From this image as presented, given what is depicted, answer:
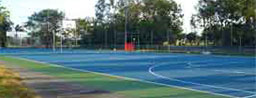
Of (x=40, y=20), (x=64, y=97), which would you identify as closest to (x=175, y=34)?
(x=40, y=20)

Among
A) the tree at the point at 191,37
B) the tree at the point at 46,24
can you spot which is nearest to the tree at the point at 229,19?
the tree at the point at 191,37

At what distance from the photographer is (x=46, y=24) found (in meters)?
124

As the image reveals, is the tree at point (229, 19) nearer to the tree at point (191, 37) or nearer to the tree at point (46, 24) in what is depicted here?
the tree at point (191, 37)

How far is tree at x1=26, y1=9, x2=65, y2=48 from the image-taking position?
385 ft

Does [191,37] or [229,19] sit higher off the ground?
[229,19]

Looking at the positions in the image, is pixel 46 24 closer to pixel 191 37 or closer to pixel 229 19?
pixel 191 37

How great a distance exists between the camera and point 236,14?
79.9 meters

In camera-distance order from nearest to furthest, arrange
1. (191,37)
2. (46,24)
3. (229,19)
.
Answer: (229,19) → (191,37) → (46,24)

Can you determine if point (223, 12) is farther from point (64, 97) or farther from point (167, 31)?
point (64, 97)

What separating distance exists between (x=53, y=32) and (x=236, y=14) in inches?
1925

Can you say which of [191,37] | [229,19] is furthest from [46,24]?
[229,19]

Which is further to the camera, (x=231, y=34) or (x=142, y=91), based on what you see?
(x=231, y=34)

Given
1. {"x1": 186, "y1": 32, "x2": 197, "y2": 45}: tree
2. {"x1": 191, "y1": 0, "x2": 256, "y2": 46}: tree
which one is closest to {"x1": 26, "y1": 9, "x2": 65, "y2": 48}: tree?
{"x1": 186, "y1": 32, "x2": 197, "y2": 45}: tree

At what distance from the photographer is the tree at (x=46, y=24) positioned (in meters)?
117
